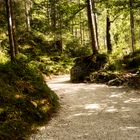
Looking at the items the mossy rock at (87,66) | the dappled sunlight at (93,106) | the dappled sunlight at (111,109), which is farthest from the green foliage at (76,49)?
the dappled sunlight at (111,109)

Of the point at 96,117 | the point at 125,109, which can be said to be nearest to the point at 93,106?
the point at 125,109

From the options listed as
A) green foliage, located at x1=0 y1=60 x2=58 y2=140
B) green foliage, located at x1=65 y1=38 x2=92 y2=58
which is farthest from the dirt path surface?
green foliage, located at x1=65 y1=38 x2=92 y2=58

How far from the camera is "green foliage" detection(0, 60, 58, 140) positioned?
756cm

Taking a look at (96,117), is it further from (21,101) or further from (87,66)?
(87,66)

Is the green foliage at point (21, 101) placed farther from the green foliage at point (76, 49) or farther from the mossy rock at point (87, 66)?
the green foliage at point (76, 49)

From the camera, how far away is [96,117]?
367 inches

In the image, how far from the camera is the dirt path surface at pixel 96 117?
298 inches

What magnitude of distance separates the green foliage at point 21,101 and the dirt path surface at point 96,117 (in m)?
0.37

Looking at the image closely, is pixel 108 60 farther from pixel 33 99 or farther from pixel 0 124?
pixel 0 124

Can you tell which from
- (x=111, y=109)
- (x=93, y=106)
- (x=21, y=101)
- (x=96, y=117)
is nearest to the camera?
(x=21, y=101)

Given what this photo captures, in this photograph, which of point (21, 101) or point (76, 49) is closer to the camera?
point (21, 101)

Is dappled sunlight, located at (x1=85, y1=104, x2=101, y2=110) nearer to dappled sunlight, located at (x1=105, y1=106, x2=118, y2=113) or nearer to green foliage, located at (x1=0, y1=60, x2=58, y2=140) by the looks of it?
dappled sunlight, located at (x1=105, y1=106, x2=118, y2=113)

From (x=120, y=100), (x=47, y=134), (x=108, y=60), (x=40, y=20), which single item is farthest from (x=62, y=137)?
(x=40, y=20)

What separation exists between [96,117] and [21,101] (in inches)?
92.0
